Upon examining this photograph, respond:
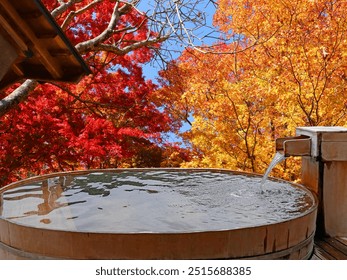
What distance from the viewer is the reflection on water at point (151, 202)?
10.8 ft

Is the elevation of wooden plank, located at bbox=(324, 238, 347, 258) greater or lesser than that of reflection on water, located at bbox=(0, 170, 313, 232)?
Answer: lesser

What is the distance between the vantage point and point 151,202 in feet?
13.4

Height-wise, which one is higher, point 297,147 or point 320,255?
point 297,147

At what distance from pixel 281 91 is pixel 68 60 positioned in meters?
5.97

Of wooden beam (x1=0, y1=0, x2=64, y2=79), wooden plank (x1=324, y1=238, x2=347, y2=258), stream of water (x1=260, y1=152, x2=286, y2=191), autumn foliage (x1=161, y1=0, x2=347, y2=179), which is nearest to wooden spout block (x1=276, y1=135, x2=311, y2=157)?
stream of water (x1=260, y1=152, x2=286, y2=191)

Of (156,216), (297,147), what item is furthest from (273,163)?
(156,216)

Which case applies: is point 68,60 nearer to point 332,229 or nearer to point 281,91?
point 332,229

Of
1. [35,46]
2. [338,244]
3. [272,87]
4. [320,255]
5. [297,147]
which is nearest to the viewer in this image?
[35,46]

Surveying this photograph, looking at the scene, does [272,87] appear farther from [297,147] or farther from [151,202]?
[151,202]

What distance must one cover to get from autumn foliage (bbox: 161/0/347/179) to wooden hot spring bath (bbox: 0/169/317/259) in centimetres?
398

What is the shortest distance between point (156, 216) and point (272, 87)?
239 inches

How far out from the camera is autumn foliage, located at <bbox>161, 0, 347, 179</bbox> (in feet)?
28.5

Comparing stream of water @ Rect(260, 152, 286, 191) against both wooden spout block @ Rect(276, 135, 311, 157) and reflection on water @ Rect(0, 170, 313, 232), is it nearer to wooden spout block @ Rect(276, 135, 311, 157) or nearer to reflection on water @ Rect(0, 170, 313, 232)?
reflection on water @ Rect(0, 170, 313, 232)

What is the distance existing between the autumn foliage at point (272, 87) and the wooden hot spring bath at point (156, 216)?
398 centimetres
